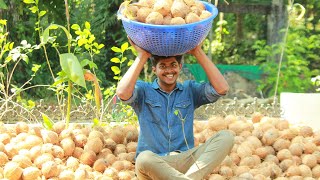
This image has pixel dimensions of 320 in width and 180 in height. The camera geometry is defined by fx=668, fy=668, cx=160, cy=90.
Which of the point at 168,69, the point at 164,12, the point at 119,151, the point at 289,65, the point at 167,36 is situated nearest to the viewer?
the point at 167,36

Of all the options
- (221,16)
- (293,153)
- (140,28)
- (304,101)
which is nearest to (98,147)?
(140,28)

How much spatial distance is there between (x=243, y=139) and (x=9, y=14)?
12.7 feet

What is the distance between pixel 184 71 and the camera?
26.5 feet

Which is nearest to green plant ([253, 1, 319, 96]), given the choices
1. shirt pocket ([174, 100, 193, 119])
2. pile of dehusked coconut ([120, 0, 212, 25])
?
shirt pocket ([174, 100, 193, 119])

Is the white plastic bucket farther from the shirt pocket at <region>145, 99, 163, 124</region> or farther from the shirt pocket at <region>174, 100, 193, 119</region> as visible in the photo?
the shirt pocket at <region>145, 99, 163, 124</region>

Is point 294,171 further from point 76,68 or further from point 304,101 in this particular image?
point 76,68

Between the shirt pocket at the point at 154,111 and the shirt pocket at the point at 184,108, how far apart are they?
94mm

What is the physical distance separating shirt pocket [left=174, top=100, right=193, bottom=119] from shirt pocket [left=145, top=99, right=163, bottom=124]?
0.09m

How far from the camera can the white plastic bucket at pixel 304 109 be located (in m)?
4.81

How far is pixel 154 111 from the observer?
365 cm

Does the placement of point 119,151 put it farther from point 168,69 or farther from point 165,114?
point 168,69

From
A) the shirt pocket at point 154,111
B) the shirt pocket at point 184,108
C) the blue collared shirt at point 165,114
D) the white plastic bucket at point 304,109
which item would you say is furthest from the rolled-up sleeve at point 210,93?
the white plastic bucket at point 304,109

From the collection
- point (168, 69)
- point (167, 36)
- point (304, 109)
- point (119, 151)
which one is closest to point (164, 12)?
point (167, 36)

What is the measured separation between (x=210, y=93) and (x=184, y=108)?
0.58 feet
